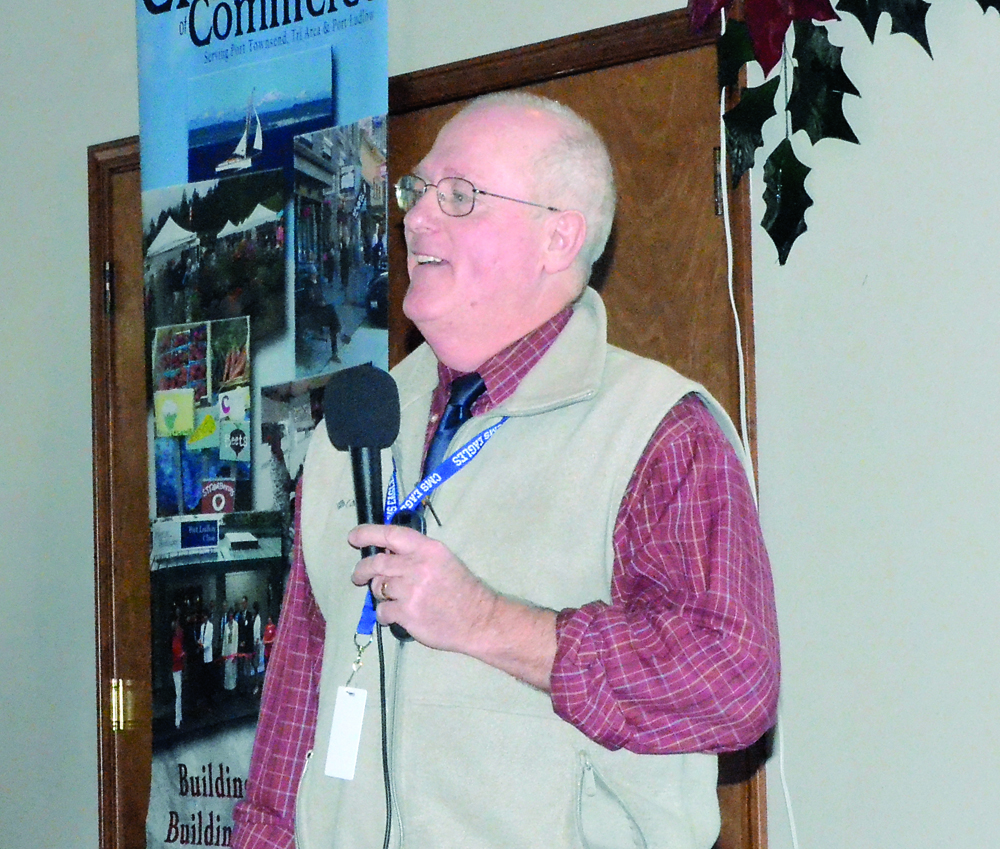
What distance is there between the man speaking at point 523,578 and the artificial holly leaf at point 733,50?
92 centimetres

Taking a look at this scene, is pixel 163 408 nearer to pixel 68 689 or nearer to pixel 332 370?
pixel 332 370

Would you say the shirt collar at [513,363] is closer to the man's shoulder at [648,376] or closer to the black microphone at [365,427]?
the man's shoulder at [648,376]

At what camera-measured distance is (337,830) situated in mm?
1489

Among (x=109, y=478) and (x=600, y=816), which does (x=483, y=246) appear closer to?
(x=600, y=816)

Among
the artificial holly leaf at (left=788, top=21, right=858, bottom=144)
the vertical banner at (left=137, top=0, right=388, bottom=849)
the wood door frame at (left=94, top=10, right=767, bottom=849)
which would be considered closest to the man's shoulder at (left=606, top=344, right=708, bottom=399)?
the artificial holly leaf at (left=788, top=21, right=858, bottom=144)

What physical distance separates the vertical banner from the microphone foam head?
132 cm

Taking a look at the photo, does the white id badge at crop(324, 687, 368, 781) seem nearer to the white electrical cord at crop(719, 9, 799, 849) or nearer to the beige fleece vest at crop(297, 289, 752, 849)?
the beige fleece vest at crop(297, 289, 752, 849)

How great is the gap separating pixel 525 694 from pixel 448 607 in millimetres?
176

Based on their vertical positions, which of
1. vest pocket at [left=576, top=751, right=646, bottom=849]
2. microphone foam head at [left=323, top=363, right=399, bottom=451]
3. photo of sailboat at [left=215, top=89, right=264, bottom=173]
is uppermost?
photo of sailboat at [left=215, top=89, right=264, bottom=173]

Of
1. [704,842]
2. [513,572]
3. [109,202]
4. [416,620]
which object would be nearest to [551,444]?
[513,572]

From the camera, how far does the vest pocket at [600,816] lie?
1398 millimetres

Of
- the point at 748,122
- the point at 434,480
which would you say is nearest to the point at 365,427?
the point at 434,480

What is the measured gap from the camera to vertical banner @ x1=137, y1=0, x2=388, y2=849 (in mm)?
2805

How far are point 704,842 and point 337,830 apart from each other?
42cm
